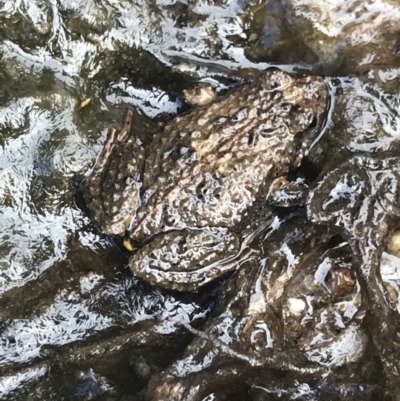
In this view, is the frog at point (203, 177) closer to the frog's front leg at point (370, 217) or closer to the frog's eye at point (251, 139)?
the frog's eye at point (251, 139)

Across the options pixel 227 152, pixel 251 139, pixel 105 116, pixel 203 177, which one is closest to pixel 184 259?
pixel 203 177

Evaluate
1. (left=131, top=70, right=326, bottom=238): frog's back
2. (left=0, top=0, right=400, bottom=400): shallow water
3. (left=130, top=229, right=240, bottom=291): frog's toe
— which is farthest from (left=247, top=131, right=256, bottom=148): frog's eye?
(left=130, top=229, right=240, bottom=291): frog's toe

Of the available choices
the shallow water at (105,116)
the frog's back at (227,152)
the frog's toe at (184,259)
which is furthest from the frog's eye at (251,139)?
the frog's toe at (184,259)

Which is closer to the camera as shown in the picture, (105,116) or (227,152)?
(227,152)

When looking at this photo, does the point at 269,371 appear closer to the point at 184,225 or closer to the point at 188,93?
the point at 184,225

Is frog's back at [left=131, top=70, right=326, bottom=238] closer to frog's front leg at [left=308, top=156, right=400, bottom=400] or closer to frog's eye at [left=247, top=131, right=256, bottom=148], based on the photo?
frog's eye at [left=247, top=131, right=256, bottom=148]

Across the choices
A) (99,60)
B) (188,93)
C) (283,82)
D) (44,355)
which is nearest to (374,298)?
(283,82)

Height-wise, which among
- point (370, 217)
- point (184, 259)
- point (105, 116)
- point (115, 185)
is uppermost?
point (105, 116)

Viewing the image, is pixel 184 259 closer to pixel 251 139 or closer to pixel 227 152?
pixel 227 152
